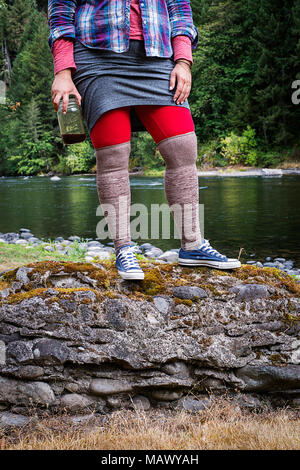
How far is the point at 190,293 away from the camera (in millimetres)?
2611

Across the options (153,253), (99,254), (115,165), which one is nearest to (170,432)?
(115,165)

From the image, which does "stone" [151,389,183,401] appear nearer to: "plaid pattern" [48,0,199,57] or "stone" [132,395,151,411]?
"stone" [132,395,151,411]

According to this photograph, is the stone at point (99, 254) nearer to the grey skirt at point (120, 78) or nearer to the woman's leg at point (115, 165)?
the woman's leg at point (115, 165)

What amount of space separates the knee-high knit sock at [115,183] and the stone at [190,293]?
486 millimetres

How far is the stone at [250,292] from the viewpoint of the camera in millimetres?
2612

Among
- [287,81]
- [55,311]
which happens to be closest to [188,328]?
[55,311]

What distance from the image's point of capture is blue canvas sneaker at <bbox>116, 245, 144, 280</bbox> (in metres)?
2.51

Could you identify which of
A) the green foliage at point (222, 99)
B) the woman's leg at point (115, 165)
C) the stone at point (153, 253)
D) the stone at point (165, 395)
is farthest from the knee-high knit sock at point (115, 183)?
the green foliage at point (222, 99)

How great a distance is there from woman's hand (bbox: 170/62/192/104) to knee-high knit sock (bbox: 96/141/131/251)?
393 mm

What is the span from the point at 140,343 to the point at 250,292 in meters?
0.79

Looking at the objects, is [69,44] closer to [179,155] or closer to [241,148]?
[179,155]

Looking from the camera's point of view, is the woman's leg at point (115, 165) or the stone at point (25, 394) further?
the woman's leg at point (115, 165)

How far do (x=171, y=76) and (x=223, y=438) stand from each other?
1.95 metres
